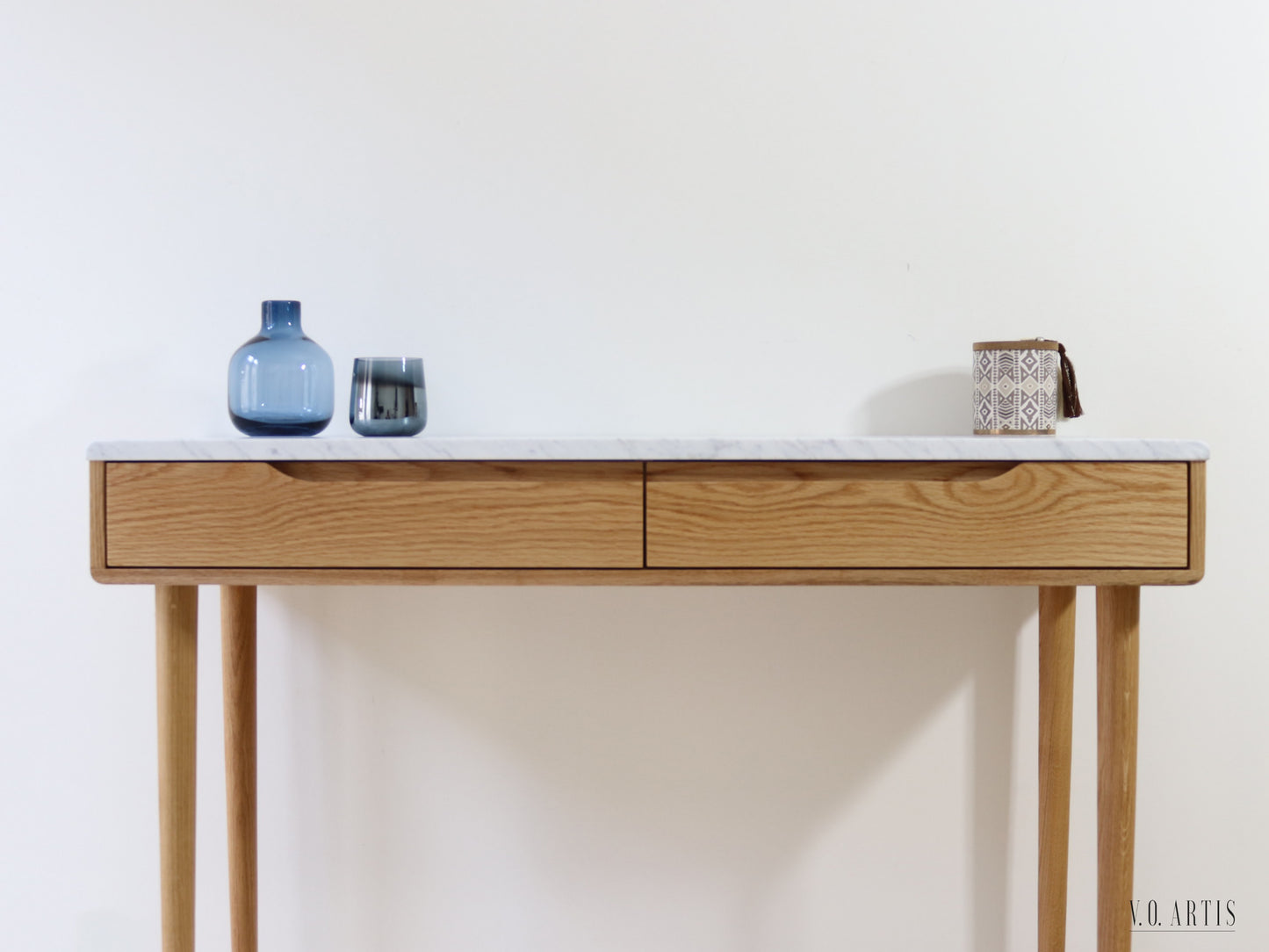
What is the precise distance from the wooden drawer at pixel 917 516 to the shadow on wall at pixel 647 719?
0.39 meters

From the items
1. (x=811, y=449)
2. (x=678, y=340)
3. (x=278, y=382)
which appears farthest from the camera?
(x=678, y=340)

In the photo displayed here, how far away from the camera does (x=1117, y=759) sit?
3.18 ft

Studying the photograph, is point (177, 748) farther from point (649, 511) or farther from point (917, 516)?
point (917, 516)

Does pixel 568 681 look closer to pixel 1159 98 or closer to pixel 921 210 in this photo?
pixel 921 210

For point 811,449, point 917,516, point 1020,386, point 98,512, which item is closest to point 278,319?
point 98,512

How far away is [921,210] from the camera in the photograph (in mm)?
1249

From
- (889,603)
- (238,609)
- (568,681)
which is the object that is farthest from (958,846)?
(238,609)

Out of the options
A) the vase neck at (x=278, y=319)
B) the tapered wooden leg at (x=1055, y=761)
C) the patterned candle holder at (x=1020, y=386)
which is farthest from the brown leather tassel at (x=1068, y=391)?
the vase neck at (x=278, y=319)

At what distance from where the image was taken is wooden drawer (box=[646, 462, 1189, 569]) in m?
0.88

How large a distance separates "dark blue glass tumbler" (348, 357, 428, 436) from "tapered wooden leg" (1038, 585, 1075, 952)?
30.9 inches

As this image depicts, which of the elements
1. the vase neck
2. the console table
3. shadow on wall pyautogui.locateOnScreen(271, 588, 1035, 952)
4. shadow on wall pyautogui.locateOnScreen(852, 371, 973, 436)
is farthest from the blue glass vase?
shadow on wall pyautogui.locateOnScreen(852, 371, 973, 436)

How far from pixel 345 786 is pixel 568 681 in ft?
1.06

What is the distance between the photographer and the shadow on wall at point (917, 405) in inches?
49.4

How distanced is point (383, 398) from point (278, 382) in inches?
4.4
